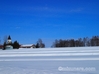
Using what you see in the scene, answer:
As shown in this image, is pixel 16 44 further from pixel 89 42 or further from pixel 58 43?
pixel 89 42

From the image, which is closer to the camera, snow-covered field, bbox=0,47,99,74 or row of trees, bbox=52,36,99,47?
snow-covered field, bbox=0,47,99,74

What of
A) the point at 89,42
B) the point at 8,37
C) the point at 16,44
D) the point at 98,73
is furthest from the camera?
the point at 89,42

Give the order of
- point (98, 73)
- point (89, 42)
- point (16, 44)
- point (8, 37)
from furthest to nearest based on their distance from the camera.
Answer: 1. point (89, 42)
2. point (8, 37)
3. point (16, 44)
4. point (98, 73)

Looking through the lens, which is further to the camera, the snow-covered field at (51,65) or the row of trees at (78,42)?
the row of trees at (78,42)

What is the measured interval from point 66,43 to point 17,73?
5673cm

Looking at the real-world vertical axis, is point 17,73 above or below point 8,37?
below

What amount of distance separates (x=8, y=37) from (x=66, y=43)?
22632mm

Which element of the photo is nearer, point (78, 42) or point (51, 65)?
point (51, 65)

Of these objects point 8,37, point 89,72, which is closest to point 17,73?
point 89,72

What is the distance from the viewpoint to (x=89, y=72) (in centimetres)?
493

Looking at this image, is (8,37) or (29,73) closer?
(29,73)

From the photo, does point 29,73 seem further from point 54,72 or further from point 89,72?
point 89,72

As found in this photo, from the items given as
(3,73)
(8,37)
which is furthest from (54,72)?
(8,37)

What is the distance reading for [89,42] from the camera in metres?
63.3
